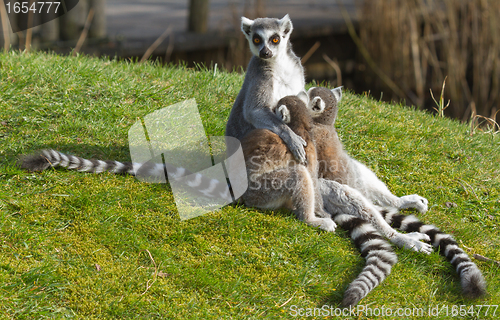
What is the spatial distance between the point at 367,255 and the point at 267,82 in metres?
1.67

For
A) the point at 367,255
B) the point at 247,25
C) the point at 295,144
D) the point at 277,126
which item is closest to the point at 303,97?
the point at 277,126

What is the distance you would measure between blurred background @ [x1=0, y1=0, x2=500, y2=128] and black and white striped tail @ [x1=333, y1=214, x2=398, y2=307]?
4347mm

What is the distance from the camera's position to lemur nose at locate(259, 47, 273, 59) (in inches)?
149

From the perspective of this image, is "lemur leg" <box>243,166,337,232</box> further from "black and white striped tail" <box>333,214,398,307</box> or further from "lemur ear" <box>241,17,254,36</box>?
"lemur ear" <box>241,17,254,36</box>

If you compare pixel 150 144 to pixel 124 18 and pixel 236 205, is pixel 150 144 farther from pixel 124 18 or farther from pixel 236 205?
pixel 124 18

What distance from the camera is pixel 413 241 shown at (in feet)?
11.4

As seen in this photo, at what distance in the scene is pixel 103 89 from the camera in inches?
204

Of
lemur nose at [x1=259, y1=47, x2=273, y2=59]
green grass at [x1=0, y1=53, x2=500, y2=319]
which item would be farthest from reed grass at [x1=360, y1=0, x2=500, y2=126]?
lemur nose at [x1=259, y1=47, x2=273, y2=59]

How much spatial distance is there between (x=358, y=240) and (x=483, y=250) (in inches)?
43.2

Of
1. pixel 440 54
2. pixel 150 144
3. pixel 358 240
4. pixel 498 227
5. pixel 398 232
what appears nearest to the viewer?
pixel 358 240

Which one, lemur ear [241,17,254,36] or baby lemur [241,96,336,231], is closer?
baby lemur [241,96,336,231]

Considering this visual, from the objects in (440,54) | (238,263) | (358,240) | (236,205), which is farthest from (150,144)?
(440,54)

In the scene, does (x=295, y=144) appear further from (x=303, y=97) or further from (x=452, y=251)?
(x=452, y=251)

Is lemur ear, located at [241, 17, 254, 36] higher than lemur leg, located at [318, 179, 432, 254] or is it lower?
higher
